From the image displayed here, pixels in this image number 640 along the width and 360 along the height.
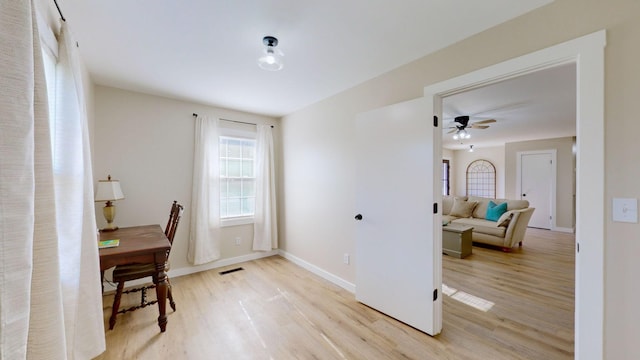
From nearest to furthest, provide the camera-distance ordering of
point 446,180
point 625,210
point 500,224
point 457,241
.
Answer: point 625,210
point 457,241
point 500,224
point 446,180

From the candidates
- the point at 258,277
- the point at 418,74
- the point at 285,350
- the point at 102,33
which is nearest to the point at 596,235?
the point at 418,74

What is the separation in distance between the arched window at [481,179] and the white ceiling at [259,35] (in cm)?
732

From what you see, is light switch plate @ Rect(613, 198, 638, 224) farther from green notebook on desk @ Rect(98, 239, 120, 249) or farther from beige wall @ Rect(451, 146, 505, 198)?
beige wall @ Rect(451, 146, 505, 198)

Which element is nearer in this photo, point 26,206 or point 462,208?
point 26,206

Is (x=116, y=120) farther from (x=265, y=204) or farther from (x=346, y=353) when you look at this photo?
(x=346, y=353)

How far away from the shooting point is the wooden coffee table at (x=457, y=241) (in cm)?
415

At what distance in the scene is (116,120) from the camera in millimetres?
2955

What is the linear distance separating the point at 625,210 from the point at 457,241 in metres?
3.08

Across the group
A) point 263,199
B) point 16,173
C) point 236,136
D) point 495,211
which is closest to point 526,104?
point 495,211

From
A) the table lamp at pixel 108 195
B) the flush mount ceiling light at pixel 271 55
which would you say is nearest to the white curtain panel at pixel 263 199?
the table lamp at pixel 108 195

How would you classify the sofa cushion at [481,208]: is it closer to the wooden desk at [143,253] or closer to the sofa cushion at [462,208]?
the sofa cushion at [462,208]

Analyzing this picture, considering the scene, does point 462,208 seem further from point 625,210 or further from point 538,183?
point 625,210

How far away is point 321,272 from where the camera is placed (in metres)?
3.36

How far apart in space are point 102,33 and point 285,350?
9.13ft
